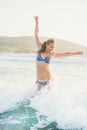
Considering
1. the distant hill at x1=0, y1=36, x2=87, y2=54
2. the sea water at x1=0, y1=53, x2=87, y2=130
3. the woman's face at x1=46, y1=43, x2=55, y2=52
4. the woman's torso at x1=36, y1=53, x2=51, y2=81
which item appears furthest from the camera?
the distant hill at x1=0, y1=36, x2=87, y2=54

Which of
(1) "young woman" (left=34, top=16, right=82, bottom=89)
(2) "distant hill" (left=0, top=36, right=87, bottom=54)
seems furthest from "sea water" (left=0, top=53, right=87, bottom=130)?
(2) "distant hill" (left=0, top=36, right=87, bottom=54)

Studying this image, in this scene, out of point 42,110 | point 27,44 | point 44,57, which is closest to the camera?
point 42,110

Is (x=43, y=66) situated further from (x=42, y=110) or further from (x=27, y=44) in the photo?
(x=27, y=44)

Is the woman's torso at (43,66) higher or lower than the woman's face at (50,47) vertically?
lower

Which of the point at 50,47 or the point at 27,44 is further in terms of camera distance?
the point at 27,44

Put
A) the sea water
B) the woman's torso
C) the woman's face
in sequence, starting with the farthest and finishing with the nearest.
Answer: the woman's torso < the woman's face < the sea water

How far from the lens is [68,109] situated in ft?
23.0

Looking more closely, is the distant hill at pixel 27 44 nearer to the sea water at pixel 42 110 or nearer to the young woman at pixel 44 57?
the sea water at pixel 42 110

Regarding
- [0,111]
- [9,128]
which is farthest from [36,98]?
[9,128]

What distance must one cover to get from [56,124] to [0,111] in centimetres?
153

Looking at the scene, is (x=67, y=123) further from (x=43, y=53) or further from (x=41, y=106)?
(x=43, y=53)

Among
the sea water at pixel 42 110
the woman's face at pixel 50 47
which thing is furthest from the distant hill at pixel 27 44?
the woman's face at pixel 50 47

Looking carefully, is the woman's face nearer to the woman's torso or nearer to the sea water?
the woman's torso

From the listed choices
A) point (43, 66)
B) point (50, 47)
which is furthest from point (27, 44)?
point (50, 47)
